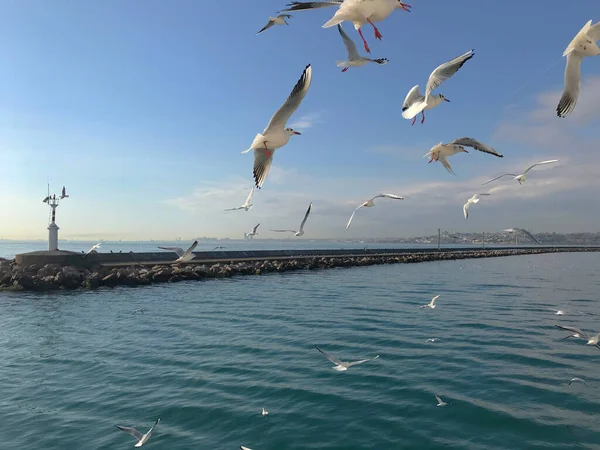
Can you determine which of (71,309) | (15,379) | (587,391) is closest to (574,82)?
(587,391)

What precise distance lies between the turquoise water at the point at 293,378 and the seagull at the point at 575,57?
4.10m

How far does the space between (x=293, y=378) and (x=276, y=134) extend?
4.87 m

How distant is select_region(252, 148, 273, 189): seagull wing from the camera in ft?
17.4

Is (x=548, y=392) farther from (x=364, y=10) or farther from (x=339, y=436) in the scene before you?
(x=364, y=10)

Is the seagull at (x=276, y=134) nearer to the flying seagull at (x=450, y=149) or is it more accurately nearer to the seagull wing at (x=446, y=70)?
the seagull wing at (x=446, y=70)

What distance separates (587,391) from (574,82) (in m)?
5.48

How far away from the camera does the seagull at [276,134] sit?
15.8ft

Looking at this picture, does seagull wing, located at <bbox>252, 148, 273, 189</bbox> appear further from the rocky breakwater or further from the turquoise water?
the rocky breakwater

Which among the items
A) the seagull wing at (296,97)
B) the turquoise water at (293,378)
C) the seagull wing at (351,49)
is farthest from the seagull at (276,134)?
the turquoise water at (293,378)

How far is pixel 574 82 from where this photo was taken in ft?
15.2

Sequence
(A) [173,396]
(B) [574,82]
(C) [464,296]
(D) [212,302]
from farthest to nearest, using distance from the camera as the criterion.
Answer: (C) [464,296], (D) [212,302], (A) [173,396], (B) [574,82]

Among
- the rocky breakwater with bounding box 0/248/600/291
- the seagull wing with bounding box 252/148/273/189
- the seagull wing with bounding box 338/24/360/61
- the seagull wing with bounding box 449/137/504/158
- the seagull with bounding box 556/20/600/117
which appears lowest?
the rocky breakwater with bounding box 0/248/600/291

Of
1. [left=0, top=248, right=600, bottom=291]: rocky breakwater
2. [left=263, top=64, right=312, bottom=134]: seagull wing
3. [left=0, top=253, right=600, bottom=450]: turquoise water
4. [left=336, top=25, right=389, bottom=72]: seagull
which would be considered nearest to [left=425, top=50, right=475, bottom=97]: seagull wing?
[left=336, top=25, right=389, bottom=72]: seagull

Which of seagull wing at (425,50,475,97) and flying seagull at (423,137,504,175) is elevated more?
seagull wing at (425,50,475,97)
